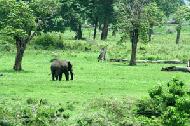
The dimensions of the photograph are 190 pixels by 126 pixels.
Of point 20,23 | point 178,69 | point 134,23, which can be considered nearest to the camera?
point 20,23

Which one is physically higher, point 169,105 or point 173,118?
point 169,105

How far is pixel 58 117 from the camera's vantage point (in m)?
28.3

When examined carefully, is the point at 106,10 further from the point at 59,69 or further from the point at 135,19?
the point at 59,69

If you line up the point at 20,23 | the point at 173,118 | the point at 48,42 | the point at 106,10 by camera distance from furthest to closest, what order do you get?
the point at 106,10, the point at 48,42, the point at 20,23, the point at 173,118

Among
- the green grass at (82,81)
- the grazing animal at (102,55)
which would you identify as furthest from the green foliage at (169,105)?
the grazing animal at (102,55)

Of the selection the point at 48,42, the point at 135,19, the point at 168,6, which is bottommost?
the point at 48,42

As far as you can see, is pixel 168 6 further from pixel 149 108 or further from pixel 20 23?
pixel 149 108

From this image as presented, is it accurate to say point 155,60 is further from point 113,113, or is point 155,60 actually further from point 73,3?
point 113,113

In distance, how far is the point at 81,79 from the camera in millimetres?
45594

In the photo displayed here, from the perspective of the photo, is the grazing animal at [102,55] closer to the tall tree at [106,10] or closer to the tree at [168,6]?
the tall tree at [106,10]

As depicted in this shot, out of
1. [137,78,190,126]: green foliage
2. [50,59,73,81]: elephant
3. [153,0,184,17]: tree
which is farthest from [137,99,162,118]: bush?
[153,0,184,17]: tree

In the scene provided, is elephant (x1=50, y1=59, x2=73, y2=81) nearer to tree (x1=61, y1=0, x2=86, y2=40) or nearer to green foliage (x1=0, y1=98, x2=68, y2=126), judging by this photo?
green foliage (x1=0, y1=98, x2=68, y2=126)

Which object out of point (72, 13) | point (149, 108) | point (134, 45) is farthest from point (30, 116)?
point (72, 13)

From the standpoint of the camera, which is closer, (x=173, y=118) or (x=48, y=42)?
(x=173, y=118)
